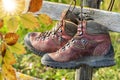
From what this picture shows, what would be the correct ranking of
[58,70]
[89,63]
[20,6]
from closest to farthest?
[20,6]
[89,63]
[58,70]

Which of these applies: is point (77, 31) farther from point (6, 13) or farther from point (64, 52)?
point (6, 13)

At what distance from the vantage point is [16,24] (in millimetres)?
976

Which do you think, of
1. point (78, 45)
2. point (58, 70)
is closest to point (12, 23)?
point (78, 45)

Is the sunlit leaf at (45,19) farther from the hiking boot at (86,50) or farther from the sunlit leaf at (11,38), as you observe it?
the hiking boot at (86,50)

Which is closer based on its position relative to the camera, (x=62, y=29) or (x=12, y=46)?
(x=12, y=46)

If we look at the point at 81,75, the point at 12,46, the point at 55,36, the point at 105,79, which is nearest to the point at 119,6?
the point at 105,79

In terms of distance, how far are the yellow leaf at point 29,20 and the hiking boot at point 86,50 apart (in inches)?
24.3

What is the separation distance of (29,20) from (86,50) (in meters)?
0.64

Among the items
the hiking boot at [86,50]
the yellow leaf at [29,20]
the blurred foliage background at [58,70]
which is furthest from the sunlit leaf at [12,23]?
the blurred foliage background at [58,70]

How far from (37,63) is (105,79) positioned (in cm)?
63

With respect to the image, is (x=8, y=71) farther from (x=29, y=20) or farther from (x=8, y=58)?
(x=29, y=20)

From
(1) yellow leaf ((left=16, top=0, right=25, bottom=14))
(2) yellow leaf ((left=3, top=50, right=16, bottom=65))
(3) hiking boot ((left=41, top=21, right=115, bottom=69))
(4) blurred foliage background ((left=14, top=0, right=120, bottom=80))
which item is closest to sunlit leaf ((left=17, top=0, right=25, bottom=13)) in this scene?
(1) yellow leaf ((left=16, top=0, right=25, bottom=14))

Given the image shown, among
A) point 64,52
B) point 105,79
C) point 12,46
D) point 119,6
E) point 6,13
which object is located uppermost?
point 6,13

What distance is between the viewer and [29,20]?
0.99 metres
